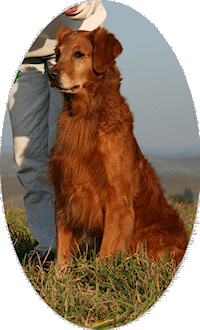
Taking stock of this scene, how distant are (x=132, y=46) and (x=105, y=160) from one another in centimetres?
105

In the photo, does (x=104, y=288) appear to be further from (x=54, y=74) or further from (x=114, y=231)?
(x=54, y=74)

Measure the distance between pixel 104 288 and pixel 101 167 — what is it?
107 centimetres

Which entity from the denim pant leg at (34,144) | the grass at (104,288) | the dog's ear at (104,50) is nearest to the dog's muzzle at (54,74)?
the dog's ear at (104,50)

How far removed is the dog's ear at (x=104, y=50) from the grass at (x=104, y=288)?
173 cm

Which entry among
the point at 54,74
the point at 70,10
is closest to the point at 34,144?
the point at 54,74

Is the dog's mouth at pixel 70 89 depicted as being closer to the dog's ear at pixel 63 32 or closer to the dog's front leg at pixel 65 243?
the dog's ear at pixel 63 32

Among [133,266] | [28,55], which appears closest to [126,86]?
[28,55]

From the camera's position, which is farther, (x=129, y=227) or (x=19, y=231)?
(x=19, y=231)

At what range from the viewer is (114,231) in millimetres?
4453

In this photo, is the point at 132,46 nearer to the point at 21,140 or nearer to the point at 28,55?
the point at 28,55

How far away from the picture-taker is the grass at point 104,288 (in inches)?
166

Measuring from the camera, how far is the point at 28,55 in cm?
456

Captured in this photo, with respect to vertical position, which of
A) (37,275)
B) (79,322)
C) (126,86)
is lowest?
(79,322)

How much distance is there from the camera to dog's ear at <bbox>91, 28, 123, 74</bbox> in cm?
430
